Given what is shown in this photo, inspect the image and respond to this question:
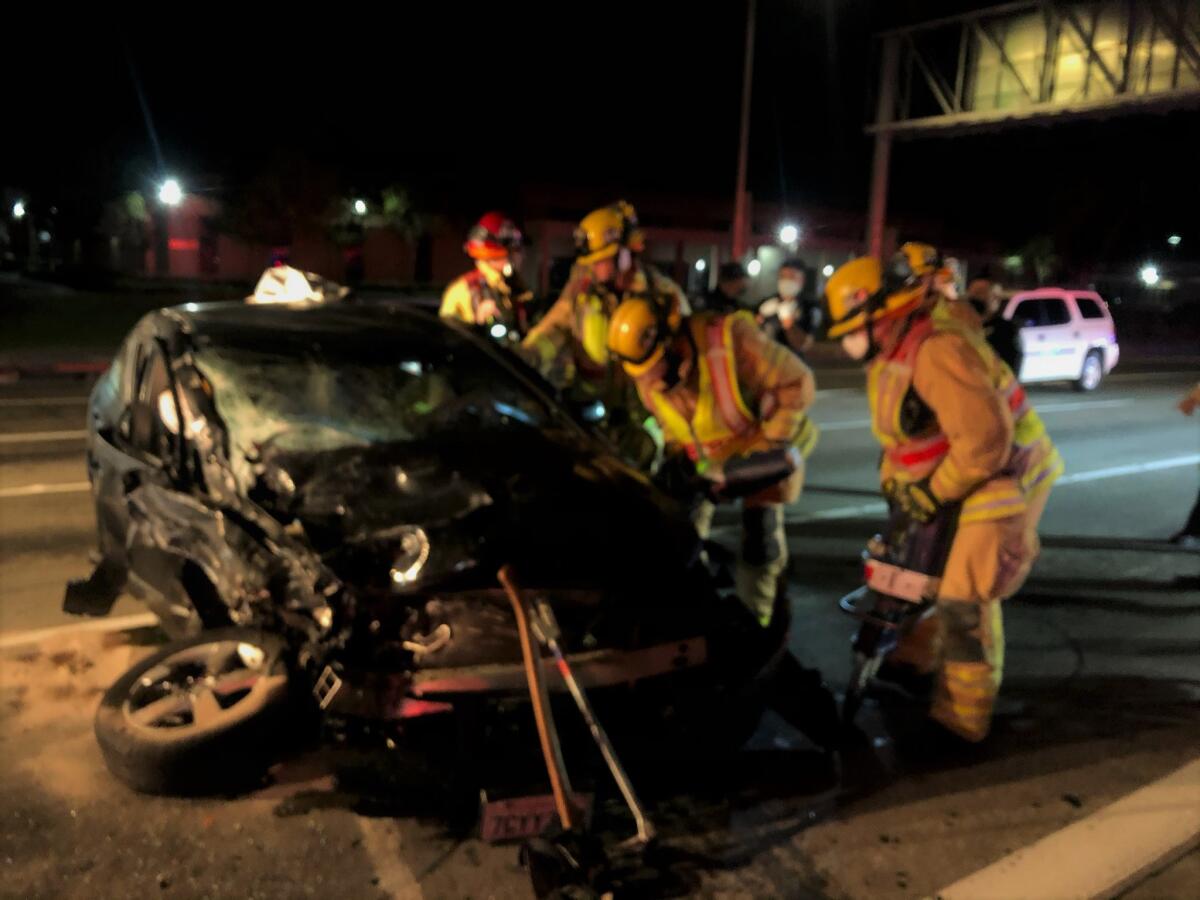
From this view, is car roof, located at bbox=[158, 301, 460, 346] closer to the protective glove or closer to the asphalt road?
the asphalt road

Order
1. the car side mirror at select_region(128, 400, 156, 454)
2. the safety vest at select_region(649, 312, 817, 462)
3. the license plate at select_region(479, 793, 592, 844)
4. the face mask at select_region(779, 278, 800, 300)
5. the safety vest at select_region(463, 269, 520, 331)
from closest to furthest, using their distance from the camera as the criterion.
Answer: the license plate at select_region(479, 793, 592, 844), the car side mirror at select_region(128, 400, 156, 454), the safety vest at select_region(649, 312, 817, 462), the safety vest at select_region(463, 269, 520, 331), the face mask at select_region(779, 278, 800, 300)

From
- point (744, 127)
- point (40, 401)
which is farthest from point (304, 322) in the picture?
point (744, 127)

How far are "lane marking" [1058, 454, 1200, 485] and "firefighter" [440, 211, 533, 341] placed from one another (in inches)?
Result: 204

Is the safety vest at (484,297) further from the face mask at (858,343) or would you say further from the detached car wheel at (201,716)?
the detached car wheel at (201,716)

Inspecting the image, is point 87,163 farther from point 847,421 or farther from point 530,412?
point 530,412

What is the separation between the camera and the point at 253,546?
319cm

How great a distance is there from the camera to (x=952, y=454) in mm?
3590

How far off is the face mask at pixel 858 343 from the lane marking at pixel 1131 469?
5.59 m

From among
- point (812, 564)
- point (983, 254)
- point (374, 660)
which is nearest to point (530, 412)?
point (374, 660)

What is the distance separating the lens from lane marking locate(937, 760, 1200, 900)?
2947 mm

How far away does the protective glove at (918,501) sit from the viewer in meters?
3.71

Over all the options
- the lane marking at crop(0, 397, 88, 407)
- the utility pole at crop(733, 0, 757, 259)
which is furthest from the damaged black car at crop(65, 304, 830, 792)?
the utility pole at crop(733, 0, 757, 259)

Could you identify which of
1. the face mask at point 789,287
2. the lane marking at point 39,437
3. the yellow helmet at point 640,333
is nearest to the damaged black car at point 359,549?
the yellow helmet at point 640,333

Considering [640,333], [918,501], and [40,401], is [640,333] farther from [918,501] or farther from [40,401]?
[40,401]
